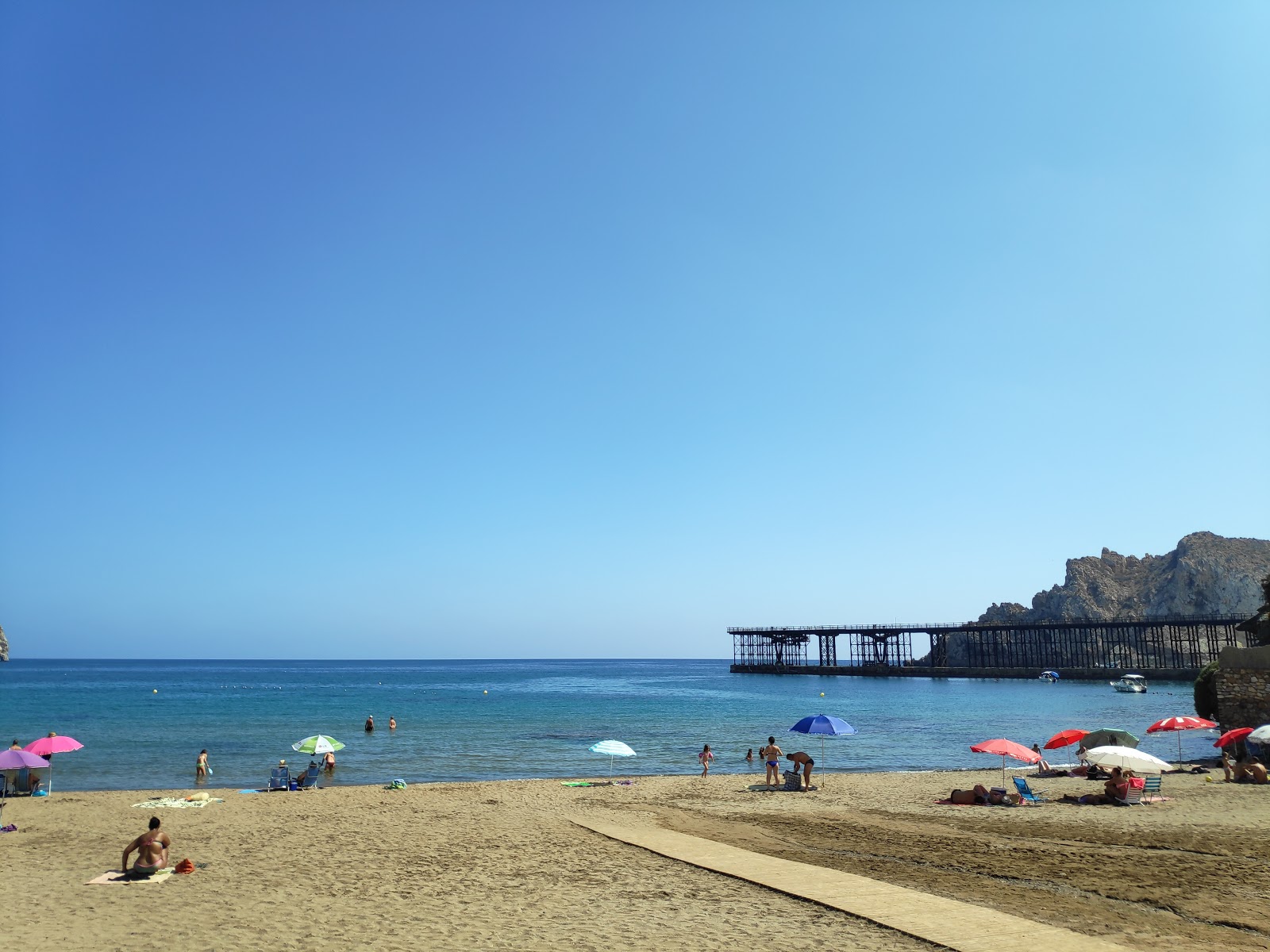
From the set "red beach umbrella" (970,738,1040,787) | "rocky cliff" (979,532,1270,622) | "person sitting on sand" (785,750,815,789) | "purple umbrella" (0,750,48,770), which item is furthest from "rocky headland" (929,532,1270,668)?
"purple umbrella" (0,750,48,770)

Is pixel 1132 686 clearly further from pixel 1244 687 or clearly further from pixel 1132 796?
pixel 1132 796

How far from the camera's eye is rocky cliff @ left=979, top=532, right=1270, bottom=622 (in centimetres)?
11969

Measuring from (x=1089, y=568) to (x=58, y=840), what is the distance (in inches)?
6304

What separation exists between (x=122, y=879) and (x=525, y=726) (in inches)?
1338

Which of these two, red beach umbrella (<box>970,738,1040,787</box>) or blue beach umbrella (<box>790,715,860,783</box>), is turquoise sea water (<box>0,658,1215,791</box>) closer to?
blue beach umbrella (<box>790,715,860,783</box>)

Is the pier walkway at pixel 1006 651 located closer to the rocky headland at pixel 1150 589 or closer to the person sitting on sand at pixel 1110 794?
the rocky headland at pixel 1150 589

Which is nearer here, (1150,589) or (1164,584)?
(1164,584)

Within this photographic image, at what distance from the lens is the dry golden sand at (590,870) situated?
29.0 ft

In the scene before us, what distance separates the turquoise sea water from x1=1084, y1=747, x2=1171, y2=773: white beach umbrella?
9.71m

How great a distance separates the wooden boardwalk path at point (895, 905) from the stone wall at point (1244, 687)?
2172cm

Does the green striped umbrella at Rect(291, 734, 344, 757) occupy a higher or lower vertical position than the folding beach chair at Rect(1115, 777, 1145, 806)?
higher

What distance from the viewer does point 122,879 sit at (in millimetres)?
11414

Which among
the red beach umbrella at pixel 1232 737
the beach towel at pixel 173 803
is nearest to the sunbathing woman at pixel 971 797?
the red beach umbrella at pixel 1232 737

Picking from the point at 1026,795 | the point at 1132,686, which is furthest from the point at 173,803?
the point at 1132,686
